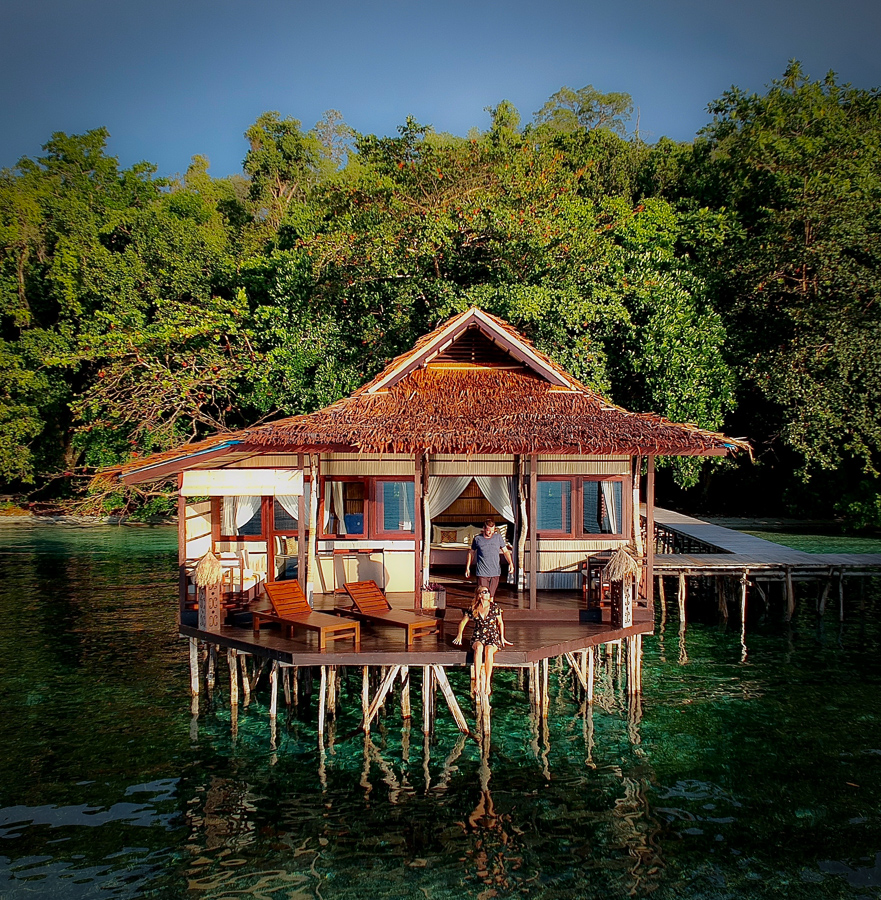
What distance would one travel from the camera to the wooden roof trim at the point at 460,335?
661 inches

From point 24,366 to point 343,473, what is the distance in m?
28.2

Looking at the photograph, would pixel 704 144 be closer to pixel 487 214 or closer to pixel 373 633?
pixel 487 214

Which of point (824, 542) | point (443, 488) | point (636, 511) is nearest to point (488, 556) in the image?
point (443, 488)

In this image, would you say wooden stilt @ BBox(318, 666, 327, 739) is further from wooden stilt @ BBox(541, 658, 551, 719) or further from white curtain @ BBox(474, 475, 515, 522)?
white curtain @ BBox(474, 475, 515, 522)

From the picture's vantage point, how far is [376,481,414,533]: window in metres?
16.1

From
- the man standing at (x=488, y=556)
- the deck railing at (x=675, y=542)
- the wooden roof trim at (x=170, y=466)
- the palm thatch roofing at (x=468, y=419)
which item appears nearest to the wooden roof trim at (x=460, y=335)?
the palm thatch roofing at (x=468, y=419)

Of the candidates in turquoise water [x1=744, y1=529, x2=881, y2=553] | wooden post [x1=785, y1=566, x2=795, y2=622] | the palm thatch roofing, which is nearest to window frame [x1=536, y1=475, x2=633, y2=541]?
the palm thatch roofing

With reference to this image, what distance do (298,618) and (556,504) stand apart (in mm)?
5788

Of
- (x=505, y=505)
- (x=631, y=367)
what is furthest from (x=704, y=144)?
(x=505, y=505)

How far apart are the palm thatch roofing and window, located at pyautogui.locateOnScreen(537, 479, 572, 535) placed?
56.9 inches

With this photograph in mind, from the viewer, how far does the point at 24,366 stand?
37.7 meters

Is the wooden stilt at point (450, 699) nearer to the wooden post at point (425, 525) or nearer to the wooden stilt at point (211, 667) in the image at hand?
the wooden post at point (425, 525)

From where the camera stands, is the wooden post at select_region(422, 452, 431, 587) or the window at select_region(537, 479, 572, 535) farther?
the window at select_region(537, 479, 572, 535)

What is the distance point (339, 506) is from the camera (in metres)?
16.1
